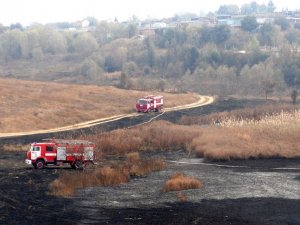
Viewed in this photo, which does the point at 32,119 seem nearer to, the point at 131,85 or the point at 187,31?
the point at 131,85

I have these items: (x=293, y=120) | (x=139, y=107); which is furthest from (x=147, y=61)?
(x=293, y=120)

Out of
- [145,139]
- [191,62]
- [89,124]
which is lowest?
[89,124]

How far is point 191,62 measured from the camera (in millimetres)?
156375

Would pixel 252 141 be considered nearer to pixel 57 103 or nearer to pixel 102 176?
pixel 102 176

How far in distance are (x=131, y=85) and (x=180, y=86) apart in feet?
69.0

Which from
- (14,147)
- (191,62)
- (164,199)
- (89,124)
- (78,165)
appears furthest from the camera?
(191,62)

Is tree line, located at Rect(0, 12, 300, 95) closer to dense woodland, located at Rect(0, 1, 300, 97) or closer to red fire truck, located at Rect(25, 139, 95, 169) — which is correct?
dense woodland, located at Rect(0, 1, 300, 97)

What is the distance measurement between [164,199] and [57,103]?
50300 mm

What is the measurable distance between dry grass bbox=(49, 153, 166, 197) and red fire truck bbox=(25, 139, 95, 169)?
1.50 m

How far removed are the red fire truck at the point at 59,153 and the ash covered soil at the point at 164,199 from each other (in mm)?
709

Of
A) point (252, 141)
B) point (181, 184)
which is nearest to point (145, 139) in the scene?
point (252, 141)

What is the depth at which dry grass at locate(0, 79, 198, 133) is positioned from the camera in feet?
237

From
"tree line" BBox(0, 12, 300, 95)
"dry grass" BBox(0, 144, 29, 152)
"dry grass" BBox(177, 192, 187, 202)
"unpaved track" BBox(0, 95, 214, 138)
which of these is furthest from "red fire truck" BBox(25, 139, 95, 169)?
"tree line" BBox(0, 12, 300, 95)

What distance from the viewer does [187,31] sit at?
182875 millimetres
